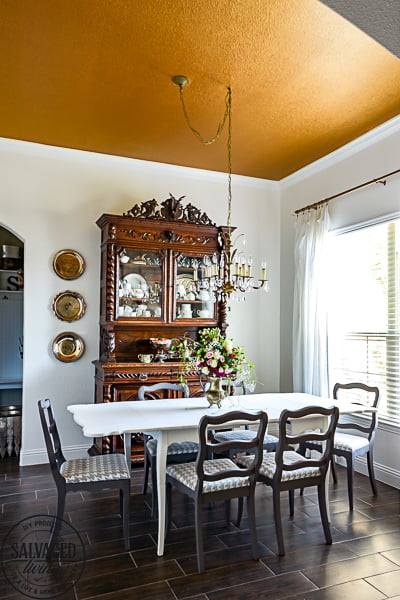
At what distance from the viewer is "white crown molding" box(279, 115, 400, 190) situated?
390cm

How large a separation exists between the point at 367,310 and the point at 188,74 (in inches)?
102

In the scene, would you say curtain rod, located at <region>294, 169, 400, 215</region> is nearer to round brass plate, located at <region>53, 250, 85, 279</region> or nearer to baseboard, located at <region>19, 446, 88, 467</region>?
round brass plate, located at <region>53, 250, 85, 279</region>

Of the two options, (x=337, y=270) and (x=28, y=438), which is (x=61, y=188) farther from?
(x=337, y=270)

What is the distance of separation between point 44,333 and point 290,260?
9.28ft

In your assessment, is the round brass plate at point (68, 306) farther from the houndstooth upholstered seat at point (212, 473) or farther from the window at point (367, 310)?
the window at point (367, 310)

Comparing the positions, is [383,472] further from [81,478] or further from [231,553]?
[81,478]

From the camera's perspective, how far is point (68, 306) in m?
4.54

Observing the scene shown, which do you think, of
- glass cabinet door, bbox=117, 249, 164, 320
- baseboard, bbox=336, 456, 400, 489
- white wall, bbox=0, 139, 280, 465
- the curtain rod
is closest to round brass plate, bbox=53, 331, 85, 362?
white wall, bbox=0, 139, 280, 465

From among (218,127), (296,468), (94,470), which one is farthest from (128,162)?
(296,468)

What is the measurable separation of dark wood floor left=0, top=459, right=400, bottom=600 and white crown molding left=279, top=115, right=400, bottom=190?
302cm

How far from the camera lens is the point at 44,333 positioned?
4484 mm

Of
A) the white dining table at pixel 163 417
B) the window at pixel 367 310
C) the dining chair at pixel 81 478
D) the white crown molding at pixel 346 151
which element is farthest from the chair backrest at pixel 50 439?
the white crown molding at pixel 346 151

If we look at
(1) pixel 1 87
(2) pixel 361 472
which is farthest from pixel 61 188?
(2) pixel 361 472

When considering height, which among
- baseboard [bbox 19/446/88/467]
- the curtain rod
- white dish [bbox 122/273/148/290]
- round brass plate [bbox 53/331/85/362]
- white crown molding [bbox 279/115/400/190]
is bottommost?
baseboard [bbox 19/446/88/467]
